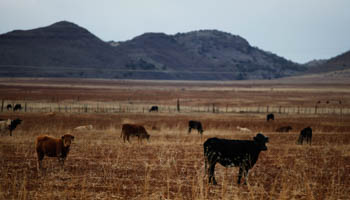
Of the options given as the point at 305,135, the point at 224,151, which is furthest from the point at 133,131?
the point at 224,151

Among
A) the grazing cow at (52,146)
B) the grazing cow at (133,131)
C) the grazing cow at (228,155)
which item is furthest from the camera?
the grazing cow at (133,131)

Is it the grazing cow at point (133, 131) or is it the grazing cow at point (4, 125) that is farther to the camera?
the grazing cow at point (4, 125)

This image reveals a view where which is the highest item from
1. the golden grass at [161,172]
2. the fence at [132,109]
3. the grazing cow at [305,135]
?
the fence at [132,109]

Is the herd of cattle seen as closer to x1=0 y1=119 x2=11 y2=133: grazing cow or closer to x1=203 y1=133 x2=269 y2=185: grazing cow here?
x1=203 y1=133 x2=269 y2=185: grazing cow

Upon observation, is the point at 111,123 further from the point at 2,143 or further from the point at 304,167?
the point at 304,167

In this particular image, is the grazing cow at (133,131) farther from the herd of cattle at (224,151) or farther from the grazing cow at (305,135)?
the grazing cow at (305,135)

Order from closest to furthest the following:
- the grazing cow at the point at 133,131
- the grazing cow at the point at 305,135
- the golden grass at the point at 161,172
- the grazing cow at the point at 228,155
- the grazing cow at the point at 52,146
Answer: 1. the golden grass at the point at 161,172
2. the grazing cow at the point at 228,155
3. the grazing cow at the point at 52,146
4. the grazing cow at the point at 133,131
5. the grazing cow at the point at 305,135

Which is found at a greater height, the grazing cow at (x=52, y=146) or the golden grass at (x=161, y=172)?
the grazing cow at (x=52, y=146)

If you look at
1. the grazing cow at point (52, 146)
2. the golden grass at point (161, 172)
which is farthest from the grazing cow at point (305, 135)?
the grazing cow at point (52, 146)

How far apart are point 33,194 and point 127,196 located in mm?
2348

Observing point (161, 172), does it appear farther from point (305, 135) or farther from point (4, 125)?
point (4, 125)

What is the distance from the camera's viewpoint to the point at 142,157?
15930 mm

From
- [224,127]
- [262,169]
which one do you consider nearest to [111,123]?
[224,127]

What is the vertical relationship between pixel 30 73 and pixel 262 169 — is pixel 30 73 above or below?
above
